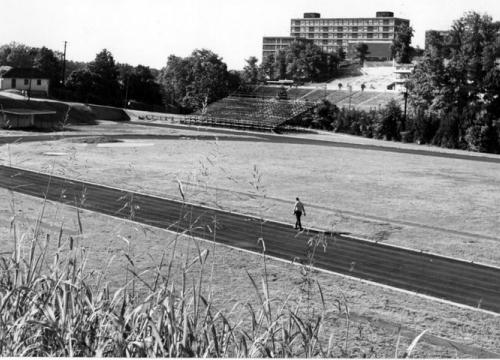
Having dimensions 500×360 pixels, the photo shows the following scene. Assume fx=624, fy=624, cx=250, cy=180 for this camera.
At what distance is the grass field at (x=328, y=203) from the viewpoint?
1728 cm

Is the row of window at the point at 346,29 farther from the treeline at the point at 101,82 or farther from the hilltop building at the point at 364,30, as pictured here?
the treeline at the point at 101,82

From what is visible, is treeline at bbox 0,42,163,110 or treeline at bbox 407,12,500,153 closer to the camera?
treeline at bbox 407,12,500,153

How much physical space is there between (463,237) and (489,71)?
206 ft

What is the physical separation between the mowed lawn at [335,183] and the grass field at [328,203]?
10cm

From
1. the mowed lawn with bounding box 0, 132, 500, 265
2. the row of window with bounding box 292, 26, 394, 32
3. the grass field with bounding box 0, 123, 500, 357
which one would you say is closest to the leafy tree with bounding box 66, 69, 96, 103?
the mowed lawn with bounding box 0, 132, 500, 265

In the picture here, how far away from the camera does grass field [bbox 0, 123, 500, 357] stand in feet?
56.7

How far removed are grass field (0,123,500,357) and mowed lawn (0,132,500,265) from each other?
10 cm

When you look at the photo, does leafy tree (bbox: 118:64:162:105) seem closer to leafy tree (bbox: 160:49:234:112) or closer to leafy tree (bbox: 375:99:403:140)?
leafy tree (bbox: 160:49:234:112)

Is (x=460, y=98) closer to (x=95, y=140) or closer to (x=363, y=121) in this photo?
(x=363, y=121)

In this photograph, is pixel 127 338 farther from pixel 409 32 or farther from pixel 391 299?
pixel 409 32

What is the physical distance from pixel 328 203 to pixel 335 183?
809 centimetres

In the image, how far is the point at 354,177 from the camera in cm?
4753

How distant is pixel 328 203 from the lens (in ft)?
120

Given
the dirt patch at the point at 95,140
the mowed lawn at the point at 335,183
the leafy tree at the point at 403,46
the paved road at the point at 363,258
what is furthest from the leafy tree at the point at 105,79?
the paved road at the point at 363,258
